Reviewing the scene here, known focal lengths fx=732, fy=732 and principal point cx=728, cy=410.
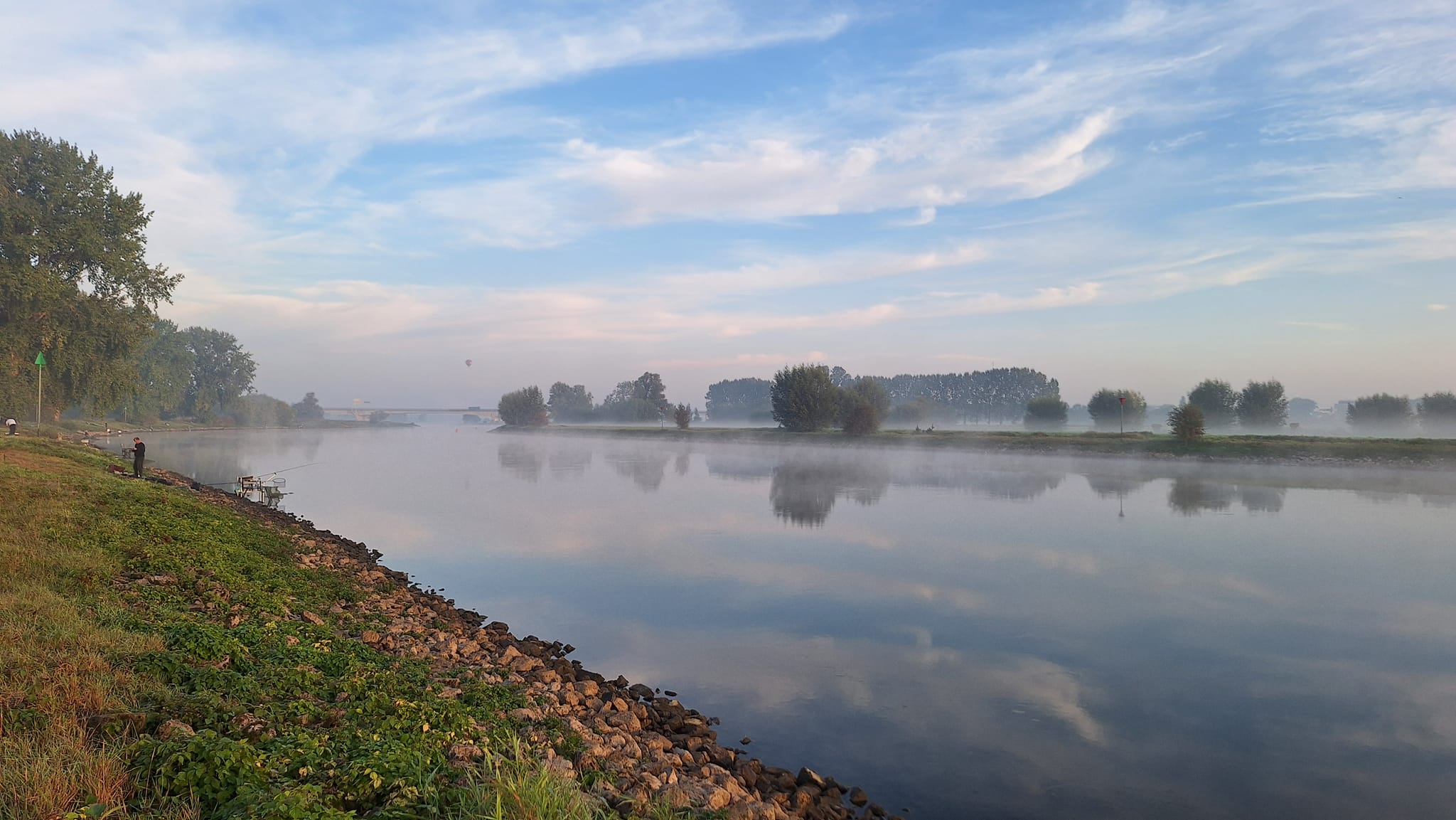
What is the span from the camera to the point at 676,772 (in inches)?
311

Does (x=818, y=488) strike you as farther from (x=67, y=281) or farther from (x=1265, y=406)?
(x=1265, y=406)

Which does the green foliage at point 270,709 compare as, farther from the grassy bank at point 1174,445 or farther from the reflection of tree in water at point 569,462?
the grassy bank at point 1174,445

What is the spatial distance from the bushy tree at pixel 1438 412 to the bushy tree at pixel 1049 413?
167 feet

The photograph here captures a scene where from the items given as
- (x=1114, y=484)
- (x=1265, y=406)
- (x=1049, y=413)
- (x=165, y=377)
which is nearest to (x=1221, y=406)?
(x=1265, y=406)

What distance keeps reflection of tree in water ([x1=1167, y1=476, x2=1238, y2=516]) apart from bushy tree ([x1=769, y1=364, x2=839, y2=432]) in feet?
209

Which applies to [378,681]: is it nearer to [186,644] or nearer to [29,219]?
[186,644]

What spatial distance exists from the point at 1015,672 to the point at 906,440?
87.6m

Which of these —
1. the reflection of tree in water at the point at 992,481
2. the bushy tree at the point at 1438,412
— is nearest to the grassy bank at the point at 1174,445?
the reflection of tree in water at the point at 992,481

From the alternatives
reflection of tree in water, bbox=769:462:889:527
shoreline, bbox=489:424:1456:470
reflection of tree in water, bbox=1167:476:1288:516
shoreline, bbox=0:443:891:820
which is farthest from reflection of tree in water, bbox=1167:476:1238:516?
shoreline, bbox=0:443:891:820

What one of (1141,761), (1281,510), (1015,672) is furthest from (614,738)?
(1281,510)

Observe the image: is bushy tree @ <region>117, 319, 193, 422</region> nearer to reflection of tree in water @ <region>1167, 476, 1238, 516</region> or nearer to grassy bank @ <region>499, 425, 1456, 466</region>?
grassy bank @ <region>499, 425, 1456, 466</region>

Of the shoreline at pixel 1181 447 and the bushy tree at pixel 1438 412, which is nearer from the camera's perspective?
the shoreline at pixel 1181 447

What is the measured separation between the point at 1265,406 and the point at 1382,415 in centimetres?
2927

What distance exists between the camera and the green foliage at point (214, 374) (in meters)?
152
